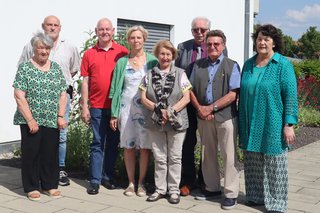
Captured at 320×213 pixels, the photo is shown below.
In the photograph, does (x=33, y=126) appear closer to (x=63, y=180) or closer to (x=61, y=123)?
(x=61, y=123)

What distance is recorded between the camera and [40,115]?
17.6 ft

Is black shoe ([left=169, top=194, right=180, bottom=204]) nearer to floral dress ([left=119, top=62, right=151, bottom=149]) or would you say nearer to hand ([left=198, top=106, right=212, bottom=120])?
floral dress ([left=119, top=62, right=151, bottom=149])

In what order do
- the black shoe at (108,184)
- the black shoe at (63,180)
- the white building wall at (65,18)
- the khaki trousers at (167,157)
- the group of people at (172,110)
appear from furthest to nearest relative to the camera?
1. the white building wall at (65,18)
2. the black shoe at (63,180)
3. the black shoe at (108,184)
4. the khaki trousers at (167,157)
5. the group of people at (172,110)

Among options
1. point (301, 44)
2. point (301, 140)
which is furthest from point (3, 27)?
point (301, 44)

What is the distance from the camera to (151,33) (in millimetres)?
11250

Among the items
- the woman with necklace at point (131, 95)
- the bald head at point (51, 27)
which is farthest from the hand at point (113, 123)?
the bald head at point (51, 27)

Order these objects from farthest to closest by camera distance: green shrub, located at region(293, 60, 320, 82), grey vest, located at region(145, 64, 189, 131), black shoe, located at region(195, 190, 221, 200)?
1. green shrub, located at region(293, 60, 320, 82)
2. black shoe, located at region(195, 190, 221, 200)
3. grey vest, located at region(145, 64, 189, 131)

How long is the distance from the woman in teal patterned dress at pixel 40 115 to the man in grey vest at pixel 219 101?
1573 millimetres

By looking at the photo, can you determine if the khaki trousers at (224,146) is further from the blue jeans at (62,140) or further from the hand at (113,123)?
the blue jeans at (62,140)

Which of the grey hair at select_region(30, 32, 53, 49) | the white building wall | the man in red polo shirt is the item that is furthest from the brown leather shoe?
the white building wall

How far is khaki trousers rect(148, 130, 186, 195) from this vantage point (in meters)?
5.36

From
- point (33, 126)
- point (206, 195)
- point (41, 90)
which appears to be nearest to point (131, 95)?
point (41, 90)

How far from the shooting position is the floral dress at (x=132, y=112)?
5.53 meters

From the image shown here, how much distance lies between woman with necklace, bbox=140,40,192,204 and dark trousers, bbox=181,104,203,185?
0.96 feet
